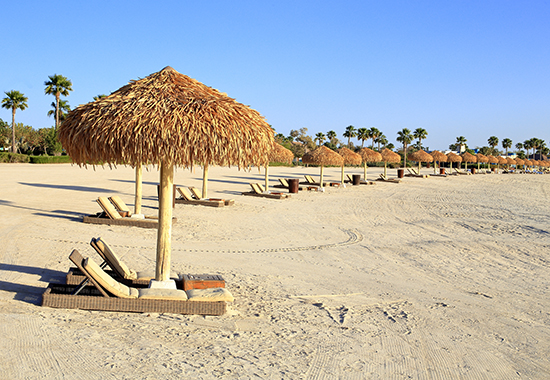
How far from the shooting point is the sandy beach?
11.8 feet

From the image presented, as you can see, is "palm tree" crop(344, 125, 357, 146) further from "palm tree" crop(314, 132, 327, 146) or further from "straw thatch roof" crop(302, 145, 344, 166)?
"straw thatch roof" crop(302, 145, 344, 166)

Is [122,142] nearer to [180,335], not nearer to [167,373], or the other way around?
[180,335]

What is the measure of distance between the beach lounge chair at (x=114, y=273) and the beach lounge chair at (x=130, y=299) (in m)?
0.48

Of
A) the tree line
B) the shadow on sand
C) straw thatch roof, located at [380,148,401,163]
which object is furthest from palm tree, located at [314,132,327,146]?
the shadow on sand

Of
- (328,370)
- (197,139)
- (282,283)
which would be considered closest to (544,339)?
(328,370)

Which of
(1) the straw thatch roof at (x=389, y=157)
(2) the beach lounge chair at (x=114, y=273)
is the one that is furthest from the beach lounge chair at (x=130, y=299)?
(1) the straw thatch roof at (x=389, y=157)

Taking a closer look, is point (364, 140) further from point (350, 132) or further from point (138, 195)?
point (138, 195)

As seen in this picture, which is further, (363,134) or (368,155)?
(363,134)

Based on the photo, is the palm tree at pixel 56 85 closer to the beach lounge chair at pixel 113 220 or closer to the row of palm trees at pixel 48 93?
the row of palm trees at pixel 48 93

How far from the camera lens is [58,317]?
431cm

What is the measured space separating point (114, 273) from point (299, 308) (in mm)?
2228

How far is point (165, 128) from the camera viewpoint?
171 inches

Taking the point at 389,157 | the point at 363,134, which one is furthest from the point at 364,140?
the point at 389,157

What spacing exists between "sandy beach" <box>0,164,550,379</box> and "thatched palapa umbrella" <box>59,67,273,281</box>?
1554 millimetres
